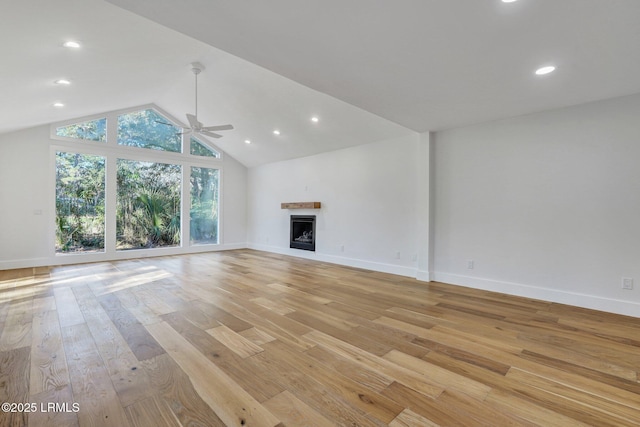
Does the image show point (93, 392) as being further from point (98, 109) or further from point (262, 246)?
point (262, 246)

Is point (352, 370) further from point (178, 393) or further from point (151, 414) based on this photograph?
point (151, 414)

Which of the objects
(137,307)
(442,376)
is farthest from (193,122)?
(442,376)

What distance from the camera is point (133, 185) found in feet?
22.2

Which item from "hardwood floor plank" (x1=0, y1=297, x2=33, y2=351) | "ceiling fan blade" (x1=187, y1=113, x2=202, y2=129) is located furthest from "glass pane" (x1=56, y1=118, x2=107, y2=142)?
"hardwood floor plank" (x1=0, y1=297, x2=33, y2=351)

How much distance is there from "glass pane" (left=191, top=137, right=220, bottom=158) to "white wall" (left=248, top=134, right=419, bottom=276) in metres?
1.79

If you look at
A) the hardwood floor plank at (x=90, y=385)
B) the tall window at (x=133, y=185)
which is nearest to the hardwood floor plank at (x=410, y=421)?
the hardwood floor plank at (x=90, y=385)

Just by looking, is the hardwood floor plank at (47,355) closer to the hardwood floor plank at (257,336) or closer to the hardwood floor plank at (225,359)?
the hardwood floor plank at (225,359)

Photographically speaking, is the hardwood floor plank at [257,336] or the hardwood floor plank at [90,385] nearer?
the hardwood floor plank at [90,385]

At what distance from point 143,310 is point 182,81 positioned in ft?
13.8

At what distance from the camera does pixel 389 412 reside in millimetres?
1589

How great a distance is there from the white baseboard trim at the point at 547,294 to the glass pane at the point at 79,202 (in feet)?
23.1

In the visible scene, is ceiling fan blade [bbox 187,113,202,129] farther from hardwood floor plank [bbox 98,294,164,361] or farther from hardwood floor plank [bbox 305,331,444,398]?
hardwood floor plank [bbox 305,331,444,398]

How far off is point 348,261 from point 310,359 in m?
3.93

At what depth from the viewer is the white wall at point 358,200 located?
16.9 ft
